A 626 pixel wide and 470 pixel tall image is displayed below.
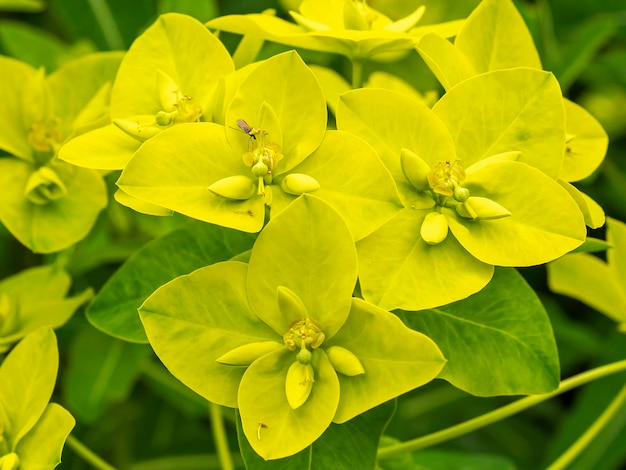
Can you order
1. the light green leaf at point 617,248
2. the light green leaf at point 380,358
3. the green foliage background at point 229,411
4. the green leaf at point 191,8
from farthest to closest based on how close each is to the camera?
the green foliage background at point 229,411, the green leaf at point 191,8, the light green leaf at point 617,248, the light green leaf at point 380,358

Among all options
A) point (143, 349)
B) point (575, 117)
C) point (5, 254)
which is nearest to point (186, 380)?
point (575, 117)

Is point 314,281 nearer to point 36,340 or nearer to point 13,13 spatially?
point 36,340

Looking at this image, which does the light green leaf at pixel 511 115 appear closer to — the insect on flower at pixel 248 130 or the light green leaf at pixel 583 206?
the light green leaf at pixel 583 206

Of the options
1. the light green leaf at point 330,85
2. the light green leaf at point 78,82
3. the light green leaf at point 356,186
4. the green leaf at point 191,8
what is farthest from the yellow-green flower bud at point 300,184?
the green leaf at point 191,8

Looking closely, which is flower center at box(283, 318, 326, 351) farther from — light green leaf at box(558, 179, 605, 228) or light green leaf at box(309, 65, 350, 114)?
light green leaf at box(309, 65, 350, 114)

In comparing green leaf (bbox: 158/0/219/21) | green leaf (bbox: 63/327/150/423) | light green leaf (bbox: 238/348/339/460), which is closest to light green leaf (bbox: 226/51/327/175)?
light green leaf (bbox: 238/348/339/460)

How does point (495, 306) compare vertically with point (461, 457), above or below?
above
